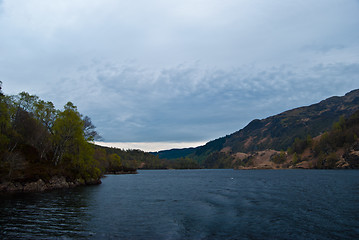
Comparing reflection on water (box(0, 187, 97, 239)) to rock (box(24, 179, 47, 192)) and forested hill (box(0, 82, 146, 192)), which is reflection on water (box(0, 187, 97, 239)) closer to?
rock (box(24, 179, 47, 192))

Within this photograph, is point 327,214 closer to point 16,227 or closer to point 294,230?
point 294,230

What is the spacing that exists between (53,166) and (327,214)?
7483 cm

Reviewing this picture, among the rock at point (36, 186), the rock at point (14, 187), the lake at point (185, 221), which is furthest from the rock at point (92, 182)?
the lake at point (185, 221)

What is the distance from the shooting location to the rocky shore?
58.2 metres

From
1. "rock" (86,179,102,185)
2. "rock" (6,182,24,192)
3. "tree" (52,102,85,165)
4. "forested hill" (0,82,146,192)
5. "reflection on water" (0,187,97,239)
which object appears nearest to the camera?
"reflection on water" (0,187,97,239)

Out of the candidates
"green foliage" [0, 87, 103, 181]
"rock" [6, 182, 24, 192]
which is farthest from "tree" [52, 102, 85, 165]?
"rock" [6, 182, 24, 192]

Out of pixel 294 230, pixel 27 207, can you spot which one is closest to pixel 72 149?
pixel 27 207

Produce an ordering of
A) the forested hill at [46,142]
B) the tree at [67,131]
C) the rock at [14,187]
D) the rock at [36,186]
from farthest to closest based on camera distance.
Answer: the tree at [67,131] → the forested hill at [46,142] → the rock at [36,186] → the rock at [14,187]

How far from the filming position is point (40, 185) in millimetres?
64688

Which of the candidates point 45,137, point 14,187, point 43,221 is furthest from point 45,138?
point 43,221

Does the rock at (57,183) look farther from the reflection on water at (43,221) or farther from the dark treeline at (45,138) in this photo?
the reflection on water at (43,221)

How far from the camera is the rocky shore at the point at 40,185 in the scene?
58.2 m

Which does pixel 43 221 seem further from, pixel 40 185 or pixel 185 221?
pixel 40 185

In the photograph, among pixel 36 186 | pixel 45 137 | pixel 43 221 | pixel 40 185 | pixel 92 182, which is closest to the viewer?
pixel 43 221
